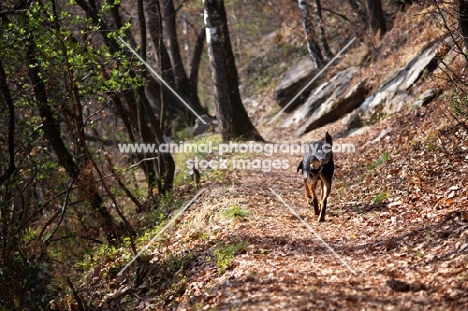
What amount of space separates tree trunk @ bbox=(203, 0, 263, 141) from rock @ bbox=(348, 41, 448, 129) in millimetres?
3397

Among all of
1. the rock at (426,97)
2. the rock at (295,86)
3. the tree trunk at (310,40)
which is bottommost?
the rock at (426,97)

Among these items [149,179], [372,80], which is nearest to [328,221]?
[149,179]

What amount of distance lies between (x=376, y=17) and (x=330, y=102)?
3.51 metres

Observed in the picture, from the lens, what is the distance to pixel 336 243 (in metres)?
7.64

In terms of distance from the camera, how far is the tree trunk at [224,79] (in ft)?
53.5

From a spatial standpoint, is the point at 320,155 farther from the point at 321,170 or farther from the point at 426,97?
the point at 426,97

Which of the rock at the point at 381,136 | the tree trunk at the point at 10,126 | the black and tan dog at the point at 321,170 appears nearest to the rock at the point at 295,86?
the rock at the point at 381,136

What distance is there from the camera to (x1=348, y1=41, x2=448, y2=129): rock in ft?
46.8

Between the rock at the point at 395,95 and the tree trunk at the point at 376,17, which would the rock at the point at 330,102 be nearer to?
the rock at the point at 395,95

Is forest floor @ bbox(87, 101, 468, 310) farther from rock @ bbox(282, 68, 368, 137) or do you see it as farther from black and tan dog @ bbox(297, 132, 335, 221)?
rock @ bbox(282, 68, 368, 137)

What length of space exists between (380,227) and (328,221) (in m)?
1.28

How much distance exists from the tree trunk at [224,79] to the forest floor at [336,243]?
4.42 metres

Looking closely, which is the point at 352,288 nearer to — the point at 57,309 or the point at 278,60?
the point at 57,309

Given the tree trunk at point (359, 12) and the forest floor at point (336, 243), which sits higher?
the tree trunk at point (359, 12)
